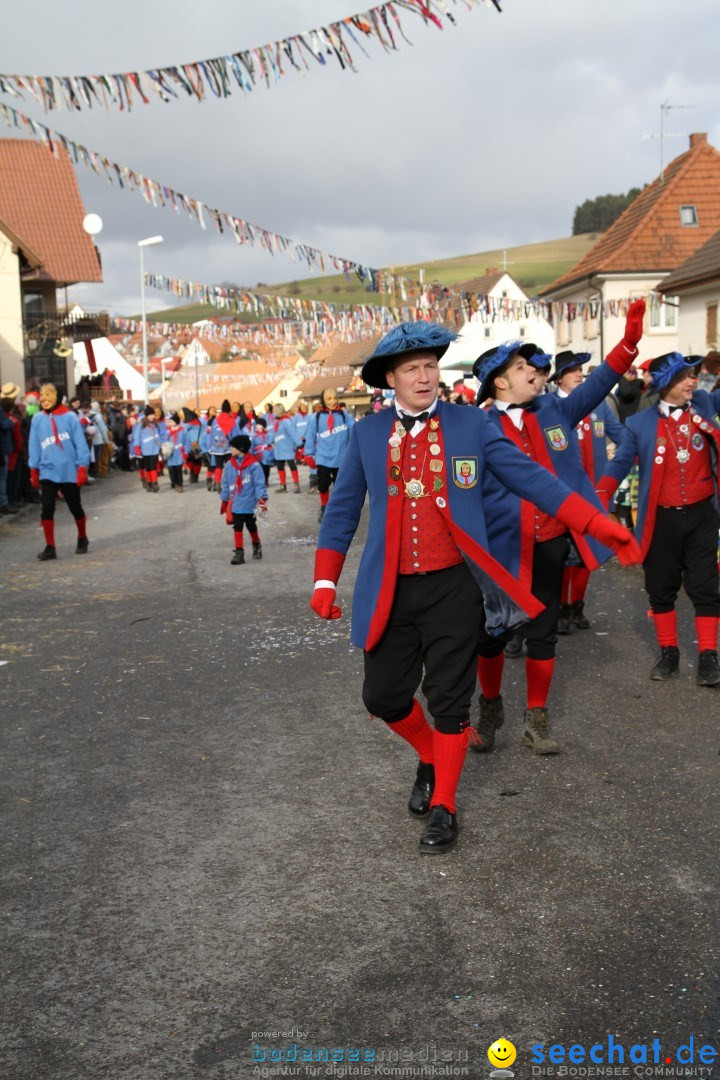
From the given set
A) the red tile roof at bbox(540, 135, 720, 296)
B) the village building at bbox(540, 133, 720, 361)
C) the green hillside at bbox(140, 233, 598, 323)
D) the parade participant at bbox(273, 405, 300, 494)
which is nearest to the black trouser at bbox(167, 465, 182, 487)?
the parade participant at bbox(273, 405, 300, 494)

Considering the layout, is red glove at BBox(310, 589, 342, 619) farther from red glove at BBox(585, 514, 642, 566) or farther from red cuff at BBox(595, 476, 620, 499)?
red cuff at BBox(595, 476, 620, 499)

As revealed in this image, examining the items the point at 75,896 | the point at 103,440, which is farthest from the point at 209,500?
the point at 75,896

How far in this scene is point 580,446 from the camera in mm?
8422

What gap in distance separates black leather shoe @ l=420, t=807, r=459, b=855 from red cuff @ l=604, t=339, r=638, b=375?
86.4 inches

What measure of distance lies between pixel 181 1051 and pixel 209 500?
19.8 m

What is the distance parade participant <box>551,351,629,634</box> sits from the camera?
801 cm

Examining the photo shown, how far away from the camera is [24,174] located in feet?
154

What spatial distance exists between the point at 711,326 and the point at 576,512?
86.2 ft

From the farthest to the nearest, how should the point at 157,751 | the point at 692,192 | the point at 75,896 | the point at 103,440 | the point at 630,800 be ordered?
the point at 692,192
the point at 103,440
the point at 157,751
the point at 630,800
the point at 75,896

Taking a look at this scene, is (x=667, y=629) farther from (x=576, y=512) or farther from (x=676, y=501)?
(x=576, y=512)

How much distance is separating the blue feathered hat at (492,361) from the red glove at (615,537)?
4.95 ft

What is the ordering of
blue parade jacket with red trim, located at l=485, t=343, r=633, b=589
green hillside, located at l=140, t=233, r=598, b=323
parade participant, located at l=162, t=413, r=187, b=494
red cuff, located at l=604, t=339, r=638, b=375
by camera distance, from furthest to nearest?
green hillside, located at l=140, t=233, r=598, b=323 < parade participant, located at l=162, t=413, r=187, b=494 < blue parade jacket with red trim, located at l=485, t=343, r=633, b=589 < red cuff, located at l=604, t=339, r=638, b=375

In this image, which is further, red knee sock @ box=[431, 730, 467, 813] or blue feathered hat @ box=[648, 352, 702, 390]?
blue feathered hat @ box=[648, 352, 702, 390]

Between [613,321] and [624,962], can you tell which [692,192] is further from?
[624,962]
